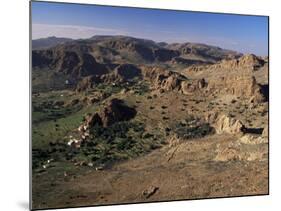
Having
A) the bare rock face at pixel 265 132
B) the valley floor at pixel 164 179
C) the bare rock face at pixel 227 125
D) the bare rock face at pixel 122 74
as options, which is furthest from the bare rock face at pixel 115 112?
the bare rock face at pixel 265 132

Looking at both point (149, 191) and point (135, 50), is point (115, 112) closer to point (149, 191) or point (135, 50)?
point (135, 50)

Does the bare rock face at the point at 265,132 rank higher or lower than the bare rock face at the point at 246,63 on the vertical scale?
lower

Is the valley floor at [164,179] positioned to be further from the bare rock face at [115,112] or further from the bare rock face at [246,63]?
the bare rock face at [246,63]

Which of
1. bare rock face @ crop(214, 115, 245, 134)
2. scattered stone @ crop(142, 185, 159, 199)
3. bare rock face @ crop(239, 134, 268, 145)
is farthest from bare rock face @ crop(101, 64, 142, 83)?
bare rock face @ crop(239, 134, 268, 145)

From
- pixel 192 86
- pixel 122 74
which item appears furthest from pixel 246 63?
pixel 122 74

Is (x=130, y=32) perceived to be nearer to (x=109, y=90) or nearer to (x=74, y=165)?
(x=109, y=90)

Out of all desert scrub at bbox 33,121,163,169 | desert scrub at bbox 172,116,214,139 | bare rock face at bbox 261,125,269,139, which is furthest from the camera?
bare rock face at bbox 261,125,269,139

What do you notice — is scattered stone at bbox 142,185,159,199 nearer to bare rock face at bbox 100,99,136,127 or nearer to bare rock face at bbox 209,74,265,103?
bare rock face at bbox 100,99,136,127
